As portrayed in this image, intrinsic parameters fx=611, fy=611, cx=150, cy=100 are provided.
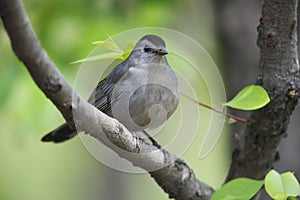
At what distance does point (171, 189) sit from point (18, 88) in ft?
4.52

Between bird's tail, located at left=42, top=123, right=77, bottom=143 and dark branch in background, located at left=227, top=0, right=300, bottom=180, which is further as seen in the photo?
bird's tail, located at left=42, top=123, right=77, bottom=143

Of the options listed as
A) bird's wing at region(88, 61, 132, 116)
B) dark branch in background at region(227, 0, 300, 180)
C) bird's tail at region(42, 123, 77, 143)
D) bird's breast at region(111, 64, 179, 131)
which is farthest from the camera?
bird's tail at region(42, 123, 77, 143)

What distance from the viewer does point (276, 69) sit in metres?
2.64

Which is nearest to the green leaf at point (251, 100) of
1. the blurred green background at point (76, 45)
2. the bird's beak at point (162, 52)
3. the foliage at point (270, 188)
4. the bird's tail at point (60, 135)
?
the foliage at point (270, 188)

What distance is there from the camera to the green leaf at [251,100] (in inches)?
89.3

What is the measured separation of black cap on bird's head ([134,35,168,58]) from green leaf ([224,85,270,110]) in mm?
973

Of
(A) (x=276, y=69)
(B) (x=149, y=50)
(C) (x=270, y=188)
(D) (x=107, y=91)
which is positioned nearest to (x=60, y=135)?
(D) (x=107, y=91)

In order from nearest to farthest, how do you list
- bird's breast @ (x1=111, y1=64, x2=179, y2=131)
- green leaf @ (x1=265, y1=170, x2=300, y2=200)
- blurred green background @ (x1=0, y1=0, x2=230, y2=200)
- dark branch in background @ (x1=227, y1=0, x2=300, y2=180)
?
green leaf @ (x1=265, y1=170, x2=300, y2=200) < dark branch in background @ (x1=227, y1=0, x2=300, y2=180) < bird's breast @ (x1=111, y1=64, x2=179, y2=131) < blurred green background @ (x1=0, y1=0, x2=230, y2=200)

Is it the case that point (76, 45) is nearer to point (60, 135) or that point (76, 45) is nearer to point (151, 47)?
point (60, 135)

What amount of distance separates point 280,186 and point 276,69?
0.68 metres

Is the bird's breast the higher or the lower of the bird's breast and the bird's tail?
the higher

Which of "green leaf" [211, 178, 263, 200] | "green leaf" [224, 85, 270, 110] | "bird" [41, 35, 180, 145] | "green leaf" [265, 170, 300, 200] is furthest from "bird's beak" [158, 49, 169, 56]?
"green leaf" [265, 170, 300, 200]

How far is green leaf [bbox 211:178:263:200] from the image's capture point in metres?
2.30

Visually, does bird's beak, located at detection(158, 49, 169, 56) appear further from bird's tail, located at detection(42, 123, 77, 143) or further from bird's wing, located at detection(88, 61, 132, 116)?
bird's tail, located at detection(42, 123, 77, 143)
